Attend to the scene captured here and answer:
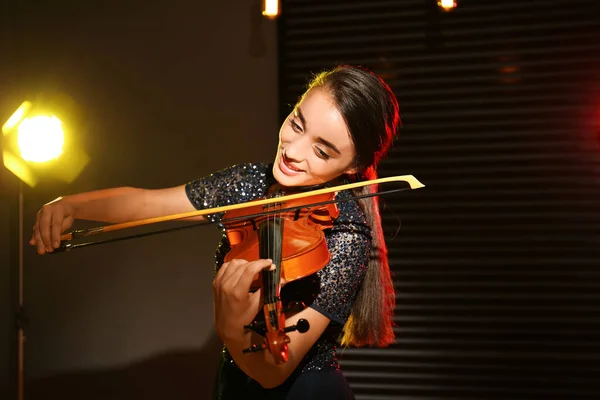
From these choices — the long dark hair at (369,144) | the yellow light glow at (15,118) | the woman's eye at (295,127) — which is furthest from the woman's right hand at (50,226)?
the yellow light glow at (15,118)

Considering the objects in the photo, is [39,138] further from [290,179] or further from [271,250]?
[271,250]

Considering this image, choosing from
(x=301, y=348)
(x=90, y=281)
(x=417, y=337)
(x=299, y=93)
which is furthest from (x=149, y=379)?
(x=301, y=348)

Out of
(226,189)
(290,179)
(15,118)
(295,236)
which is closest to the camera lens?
(295,236)

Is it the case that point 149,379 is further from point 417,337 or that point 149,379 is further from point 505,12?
point 505,12

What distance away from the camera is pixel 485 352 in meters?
3.22

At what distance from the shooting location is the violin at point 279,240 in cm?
142

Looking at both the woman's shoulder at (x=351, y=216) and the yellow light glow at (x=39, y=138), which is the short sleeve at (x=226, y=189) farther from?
the yellow light glow at (x=39, y=138)

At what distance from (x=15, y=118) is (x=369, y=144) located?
5.91 ft

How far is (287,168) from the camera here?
1.81 metres

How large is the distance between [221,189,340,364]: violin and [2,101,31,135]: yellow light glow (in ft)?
5.15

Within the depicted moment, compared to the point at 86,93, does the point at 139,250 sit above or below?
below

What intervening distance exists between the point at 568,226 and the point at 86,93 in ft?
8.47

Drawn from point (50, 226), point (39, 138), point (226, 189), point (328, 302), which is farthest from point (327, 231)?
point (39, 138)

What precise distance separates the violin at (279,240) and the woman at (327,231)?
88 mm
